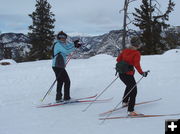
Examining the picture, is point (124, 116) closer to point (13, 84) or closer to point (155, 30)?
point (13, 84)

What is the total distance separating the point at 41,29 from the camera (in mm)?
35812

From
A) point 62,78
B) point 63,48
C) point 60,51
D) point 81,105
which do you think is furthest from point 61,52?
point 81,105

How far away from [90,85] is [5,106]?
3469 mm

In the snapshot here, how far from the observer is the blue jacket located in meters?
6.43

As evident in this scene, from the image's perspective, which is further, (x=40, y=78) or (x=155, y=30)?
(x=155, y=30)

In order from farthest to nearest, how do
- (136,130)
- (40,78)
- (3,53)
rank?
1. (3,53)
2. (40,78)
3. (136,130)

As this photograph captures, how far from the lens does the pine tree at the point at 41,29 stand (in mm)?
35588

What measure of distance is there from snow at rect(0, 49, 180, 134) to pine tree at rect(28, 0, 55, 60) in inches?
936

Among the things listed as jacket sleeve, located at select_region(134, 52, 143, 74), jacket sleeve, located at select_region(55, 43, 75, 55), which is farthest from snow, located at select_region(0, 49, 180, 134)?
jacket sleeve, located at select_region(55, 43, 75, 55)

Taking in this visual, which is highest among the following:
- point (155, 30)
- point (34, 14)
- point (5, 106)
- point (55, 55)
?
point (34, 14)

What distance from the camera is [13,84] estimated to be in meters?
10.0

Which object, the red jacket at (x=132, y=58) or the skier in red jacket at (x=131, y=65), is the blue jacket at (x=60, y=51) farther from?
the red jacket at (x=132, y=58)

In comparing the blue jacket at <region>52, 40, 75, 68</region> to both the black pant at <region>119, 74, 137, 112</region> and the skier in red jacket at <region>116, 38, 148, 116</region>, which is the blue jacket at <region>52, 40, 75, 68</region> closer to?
the skier in red jacket at <region>116, 38, 148, 116</region>

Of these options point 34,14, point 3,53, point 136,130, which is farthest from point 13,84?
point 3,53
